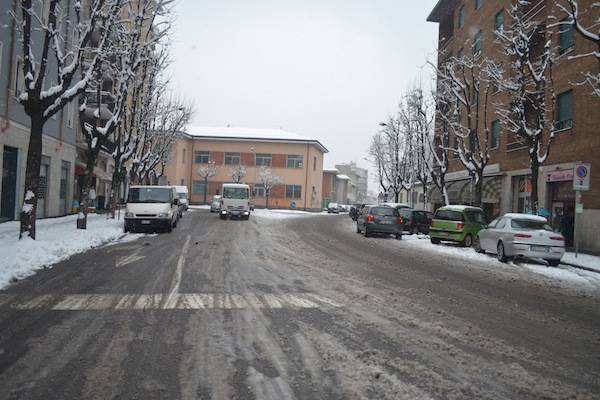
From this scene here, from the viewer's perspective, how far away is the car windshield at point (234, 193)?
3338cm

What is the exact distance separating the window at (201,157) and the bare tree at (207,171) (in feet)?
4.64

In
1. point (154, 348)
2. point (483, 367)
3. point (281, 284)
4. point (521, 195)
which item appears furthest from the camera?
point (521, 195)

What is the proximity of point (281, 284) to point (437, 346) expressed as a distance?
4037 millimetres

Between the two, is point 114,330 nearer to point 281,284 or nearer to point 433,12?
point 281,284

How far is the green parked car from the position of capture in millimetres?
19609

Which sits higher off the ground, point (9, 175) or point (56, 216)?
point (9, 175)

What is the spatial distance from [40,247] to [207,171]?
2211 inches

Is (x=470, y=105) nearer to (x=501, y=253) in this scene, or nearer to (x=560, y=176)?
(x=560, y=176)

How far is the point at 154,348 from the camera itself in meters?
4.84

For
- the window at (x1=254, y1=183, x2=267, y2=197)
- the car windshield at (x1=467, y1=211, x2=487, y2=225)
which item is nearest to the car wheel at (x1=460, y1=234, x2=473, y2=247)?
the car windshield at (x1=467, y1=211, x2=487, y2=225)

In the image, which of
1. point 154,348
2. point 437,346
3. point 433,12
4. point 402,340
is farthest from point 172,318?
point 433,12

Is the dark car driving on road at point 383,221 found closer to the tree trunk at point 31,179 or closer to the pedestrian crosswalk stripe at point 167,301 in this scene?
the tree trunk at point 31,179

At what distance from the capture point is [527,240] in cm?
1425

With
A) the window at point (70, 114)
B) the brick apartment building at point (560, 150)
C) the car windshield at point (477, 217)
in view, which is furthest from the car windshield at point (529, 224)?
the window at point (70, 114)
